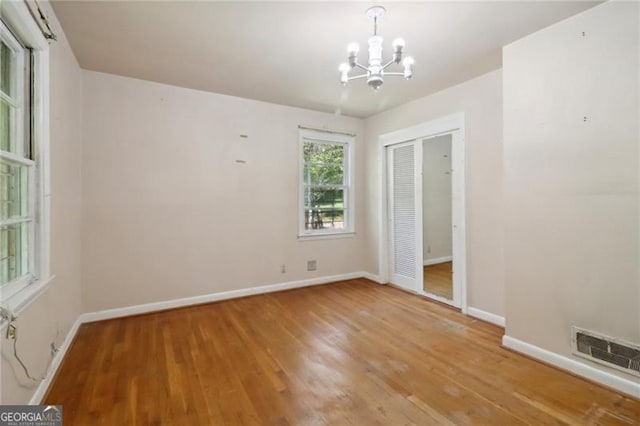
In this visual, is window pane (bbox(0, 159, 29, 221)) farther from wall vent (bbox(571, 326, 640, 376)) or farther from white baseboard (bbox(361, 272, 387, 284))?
white baseboard (bbox(361, 272, 387, 284))

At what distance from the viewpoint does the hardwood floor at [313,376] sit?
176 cm

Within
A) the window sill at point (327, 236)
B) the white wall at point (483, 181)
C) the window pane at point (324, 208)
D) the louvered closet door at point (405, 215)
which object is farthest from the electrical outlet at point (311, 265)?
the white wall at point (483, 181)

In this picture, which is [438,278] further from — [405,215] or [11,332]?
[11,332]

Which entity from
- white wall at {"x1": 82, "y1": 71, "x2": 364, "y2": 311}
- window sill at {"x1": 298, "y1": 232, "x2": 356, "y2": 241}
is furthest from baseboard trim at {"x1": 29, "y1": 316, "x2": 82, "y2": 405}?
window sill at {"x1": 298, "y1": 232, "x2": 356, "y2": 241}

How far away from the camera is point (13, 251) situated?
5.82 feet

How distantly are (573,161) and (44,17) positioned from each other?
12.3 ft

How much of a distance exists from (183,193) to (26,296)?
206cm

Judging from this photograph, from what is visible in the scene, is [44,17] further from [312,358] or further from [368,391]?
[368,391]

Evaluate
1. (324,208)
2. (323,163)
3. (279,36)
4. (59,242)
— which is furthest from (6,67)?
(324,208)

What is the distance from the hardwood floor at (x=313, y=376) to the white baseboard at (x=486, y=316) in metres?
0.11

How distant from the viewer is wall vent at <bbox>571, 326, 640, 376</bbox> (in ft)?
6.30

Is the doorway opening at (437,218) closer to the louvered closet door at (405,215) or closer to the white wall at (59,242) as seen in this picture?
the louvered closet door at (405,215)

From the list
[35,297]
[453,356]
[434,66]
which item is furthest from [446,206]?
[35,297]

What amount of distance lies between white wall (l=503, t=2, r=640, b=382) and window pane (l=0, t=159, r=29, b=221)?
350 centimetres
